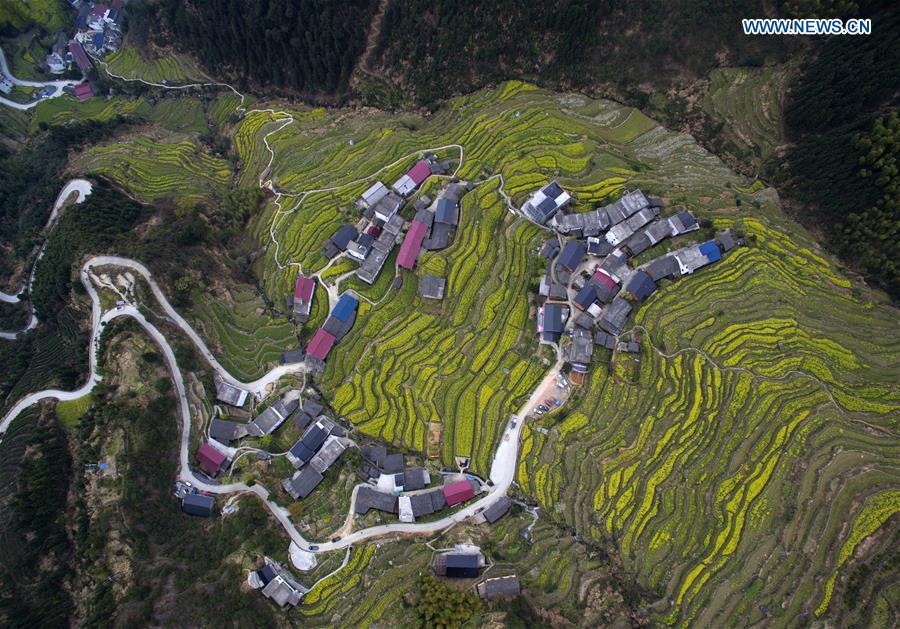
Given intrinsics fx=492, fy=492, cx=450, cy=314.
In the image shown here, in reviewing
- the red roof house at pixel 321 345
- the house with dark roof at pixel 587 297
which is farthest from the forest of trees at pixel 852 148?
the red roof house at pixel 321 345

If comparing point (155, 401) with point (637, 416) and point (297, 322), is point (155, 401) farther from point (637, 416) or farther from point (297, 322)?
point (637, 416)

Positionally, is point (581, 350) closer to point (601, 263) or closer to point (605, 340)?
point (605, 340)

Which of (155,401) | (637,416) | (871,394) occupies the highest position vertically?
(871,394)

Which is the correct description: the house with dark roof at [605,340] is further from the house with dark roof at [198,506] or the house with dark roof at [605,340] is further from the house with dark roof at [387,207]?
the house with dark roof at [198,506]

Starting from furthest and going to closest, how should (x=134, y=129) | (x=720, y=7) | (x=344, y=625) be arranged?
(x=134, y=129) < (x=720, y=7) < (x=344, y=625)

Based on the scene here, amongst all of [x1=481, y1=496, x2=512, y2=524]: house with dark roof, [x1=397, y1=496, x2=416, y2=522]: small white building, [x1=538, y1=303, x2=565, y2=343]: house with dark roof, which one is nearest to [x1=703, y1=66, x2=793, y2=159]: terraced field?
[x1=538, y1=303, x2=565, y2=343]: house with dark roof

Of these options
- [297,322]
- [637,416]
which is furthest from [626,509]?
[297,322]
